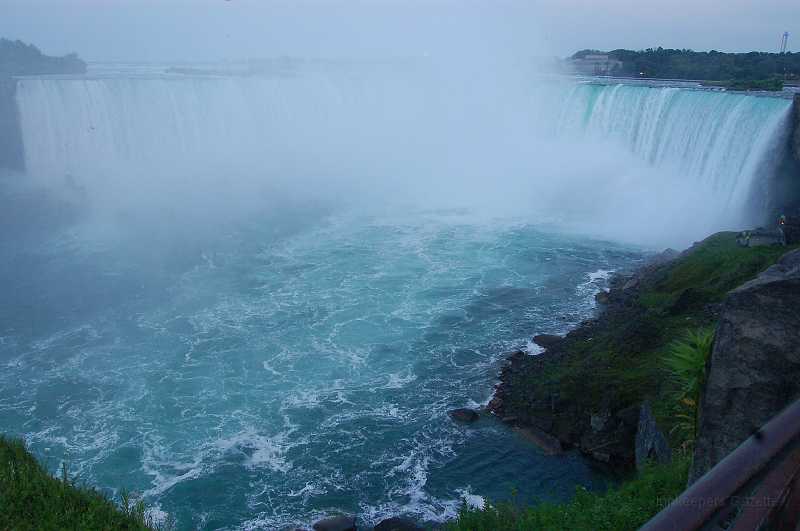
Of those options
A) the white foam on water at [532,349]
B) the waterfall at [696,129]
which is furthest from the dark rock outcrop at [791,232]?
the white foam on water at [532,349]

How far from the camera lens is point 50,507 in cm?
531

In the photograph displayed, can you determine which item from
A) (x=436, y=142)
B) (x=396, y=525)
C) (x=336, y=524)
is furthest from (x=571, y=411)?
(x=436, y=142)

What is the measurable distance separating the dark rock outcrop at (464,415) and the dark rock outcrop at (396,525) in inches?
99.7

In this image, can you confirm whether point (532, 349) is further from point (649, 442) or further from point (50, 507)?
point (50, 507)

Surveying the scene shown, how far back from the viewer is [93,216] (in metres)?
23.8

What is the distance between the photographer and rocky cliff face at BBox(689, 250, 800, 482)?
326cm

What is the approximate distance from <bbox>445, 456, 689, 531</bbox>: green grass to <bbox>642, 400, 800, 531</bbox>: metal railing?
3328mm

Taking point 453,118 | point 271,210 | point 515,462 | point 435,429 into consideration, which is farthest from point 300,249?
point 453,118

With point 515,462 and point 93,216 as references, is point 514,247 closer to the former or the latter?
point 515,462

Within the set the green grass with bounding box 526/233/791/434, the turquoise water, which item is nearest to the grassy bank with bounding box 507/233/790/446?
the green grass with bounding box 526/233/791/434

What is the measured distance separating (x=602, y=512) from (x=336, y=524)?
14.1ft

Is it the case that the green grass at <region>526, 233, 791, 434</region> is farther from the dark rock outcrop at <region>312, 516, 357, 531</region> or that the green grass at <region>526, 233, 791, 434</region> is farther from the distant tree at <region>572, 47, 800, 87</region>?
the distant tree at <region>572, 47, 800, 87</region>

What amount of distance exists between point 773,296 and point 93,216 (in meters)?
24.2

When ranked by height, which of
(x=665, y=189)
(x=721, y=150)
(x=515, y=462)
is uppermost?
(x=721, y=150)
